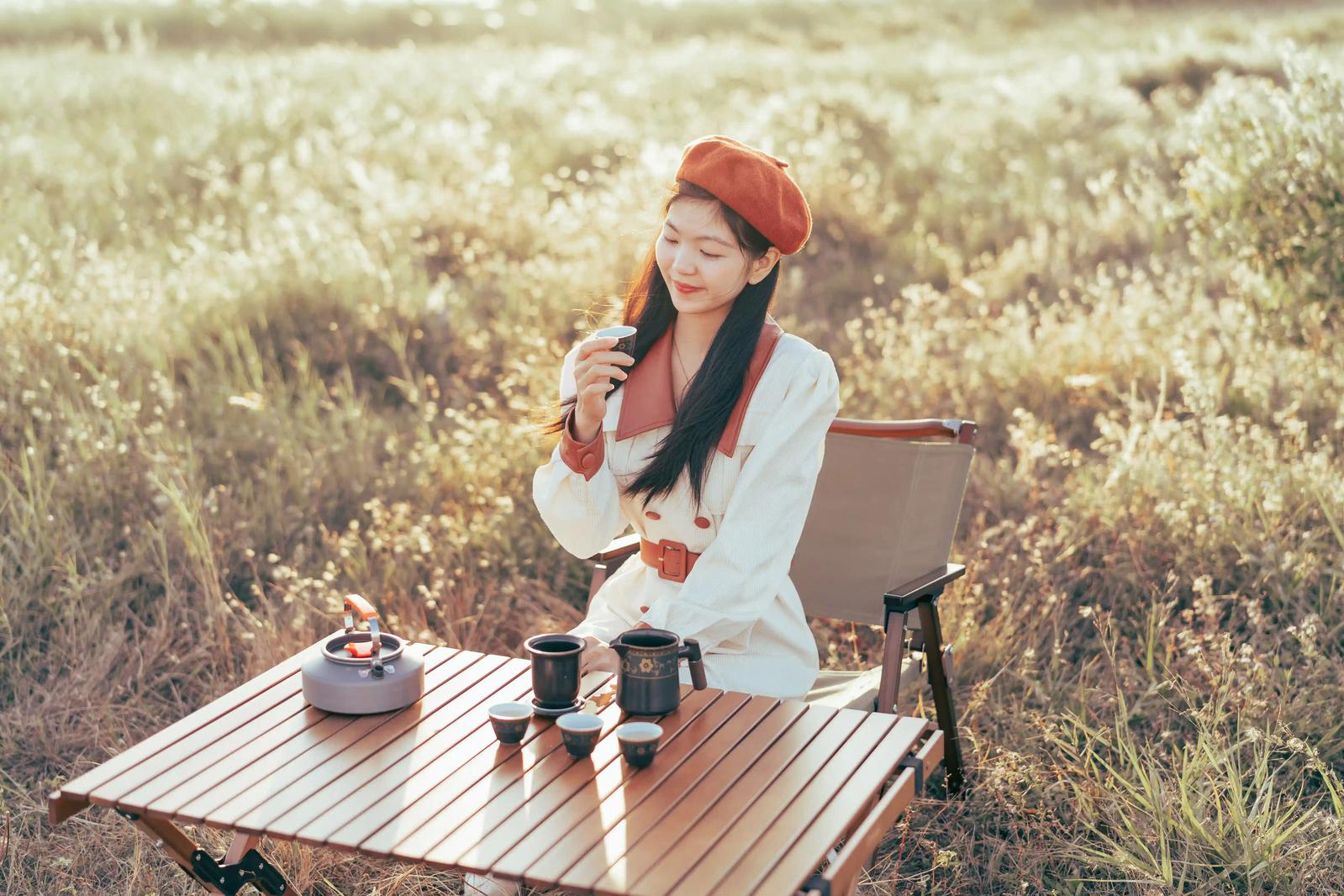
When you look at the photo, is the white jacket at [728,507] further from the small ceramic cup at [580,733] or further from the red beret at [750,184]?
the small ceramic cup at [580,733]

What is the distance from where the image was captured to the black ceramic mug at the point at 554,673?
2.44 meters

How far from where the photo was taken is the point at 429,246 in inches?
267

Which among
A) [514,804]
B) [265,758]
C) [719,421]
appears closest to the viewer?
[514,804]

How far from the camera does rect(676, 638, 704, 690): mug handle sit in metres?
2.54

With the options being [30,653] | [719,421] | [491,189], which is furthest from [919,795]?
[491,189]

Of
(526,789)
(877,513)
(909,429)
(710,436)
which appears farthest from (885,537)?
(526,789)

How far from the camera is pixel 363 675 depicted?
2.45 m

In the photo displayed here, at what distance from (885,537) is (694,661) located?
1.18 m

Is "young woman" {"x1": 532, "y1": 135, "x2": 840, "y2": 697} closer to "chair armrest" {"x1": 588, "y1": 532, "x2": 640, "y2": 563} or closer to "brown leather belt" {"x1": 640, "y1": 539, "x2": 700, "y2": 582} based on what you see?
"brown leather belt" {"x1": 640, "y1": 539, "x2": 700, "y2": 582}

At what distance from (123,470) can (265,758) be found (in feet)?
8.45

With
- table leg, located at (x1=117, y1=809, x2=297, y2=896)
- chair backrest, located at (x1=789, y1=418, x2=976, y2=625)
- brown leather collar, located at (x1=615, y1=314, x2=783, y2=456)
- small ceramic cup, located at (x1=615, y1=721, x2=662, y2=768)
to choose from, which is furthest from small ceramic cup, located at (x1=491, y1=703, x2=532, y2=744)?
chair backrest, located at (x1=789, y1=418, x2=976, y2=625)

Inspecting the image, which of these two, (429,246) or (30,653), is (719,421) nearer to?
(30,653)

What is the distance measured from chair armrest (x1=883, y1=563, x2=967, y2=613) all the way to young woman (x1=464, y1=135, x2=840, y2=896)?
23 cm

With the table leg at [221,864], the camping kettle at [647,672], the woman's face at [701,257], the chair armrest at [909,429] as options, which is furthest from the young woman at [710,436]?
the table leg at [221,864]
